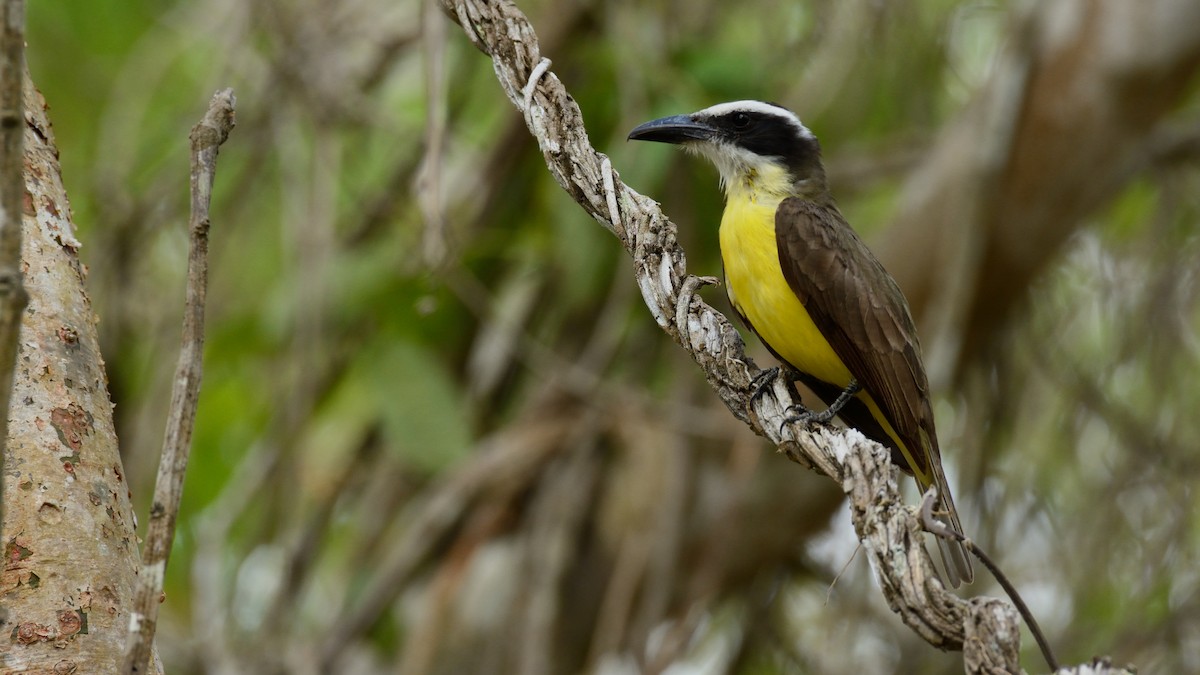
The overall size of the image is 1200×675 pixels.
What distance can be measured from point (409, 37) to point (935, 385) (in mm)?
2658

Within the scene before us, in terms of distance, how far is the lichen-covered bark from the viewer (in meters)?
1.54

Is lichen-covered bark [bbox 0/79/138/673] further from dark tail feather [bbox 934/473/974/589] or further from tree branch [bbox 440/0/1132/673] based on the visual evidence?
dark tail feather [bbox 934/473/974/589]

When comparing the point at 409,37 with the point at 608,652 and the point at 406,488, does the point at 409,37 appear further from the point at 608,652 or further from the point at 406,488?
the point at 608,652

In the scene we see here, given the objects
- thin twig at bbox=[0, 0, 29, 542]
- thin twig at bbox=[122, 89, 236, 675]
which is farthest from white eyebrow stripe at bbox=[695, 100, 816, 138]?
thin twig at bbox=[0, 0, 29, 542]

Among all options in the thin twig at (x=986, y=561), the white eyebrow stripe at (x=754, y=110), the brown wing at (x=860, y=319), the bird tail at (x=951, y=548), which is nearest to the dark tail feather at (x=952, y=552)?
the bird tail at (x=951, y=548)

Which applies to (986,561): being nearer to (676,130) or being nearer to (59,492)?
(59,492)

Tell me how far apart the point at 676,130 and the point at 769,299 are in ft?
1.84

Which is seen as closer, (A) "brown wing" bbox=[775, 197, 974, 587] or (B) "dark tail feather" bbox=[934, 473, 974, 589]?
(B) "dark tail feather" bbox=[934, 473, 974, 589]

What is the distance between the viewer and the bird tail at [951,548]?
2699mm

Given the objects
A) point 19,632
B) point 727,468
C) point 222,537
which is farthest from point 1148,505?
point 19,632

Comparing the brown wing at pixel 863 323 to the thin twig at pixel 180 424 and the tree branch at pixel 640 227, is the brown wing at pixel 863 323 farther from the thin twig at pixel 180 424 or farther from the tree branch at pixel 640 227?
the thin twig at pixel 180 424

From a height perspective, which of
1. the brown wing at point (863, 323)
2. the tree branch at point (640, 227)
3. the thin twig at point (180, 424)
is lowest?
the thin twig at point (180, 424)

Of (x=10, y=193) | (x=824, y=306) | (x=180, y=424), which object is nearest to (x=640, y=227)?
(x=180, y=424)

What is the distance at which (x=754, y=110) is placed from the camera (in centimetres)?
375
